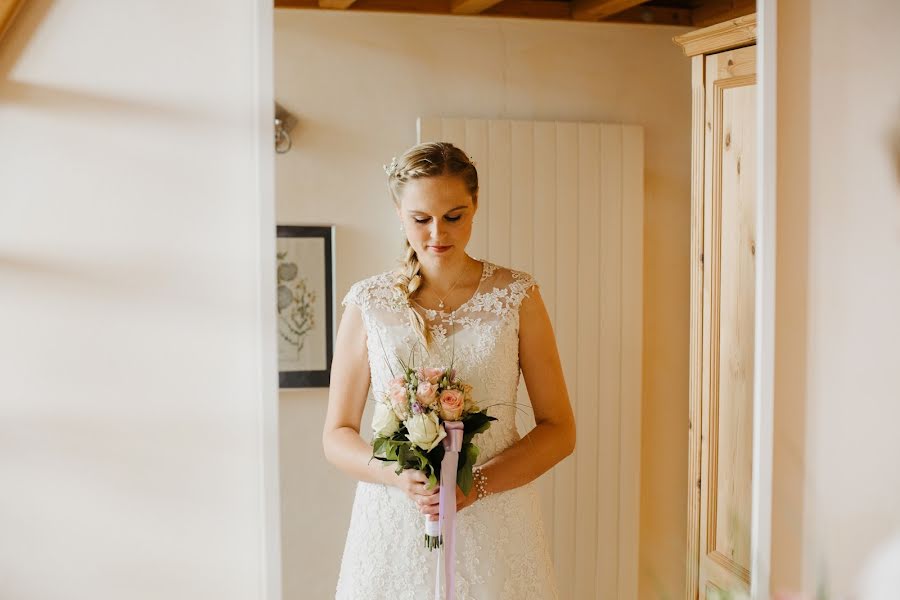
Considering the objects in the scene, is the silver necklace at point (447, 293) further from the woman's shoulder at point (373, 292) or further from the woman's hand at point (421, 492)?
the woman's hand at point (421, 492)

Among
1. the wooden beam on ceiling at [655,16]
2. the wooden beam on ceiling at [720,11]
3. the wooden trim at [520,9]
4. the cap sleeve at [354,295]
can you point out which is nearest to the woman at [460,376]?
the cap sleeve at [354,295]

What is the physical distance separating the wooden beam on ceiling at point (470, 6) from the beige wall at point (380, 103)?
0.02 m

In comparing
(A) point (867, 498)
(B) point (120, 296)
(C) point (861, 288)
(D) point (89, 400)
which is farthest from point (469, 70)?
(A) point (867, 498)

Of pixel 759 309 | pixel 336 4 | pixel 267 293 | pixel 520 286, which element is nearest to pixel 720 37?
pixel 759 309

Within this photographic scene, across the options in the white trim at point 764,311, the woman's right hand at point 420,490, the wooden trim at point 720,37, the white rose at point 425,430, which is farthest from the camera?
the white trim at point 764,311

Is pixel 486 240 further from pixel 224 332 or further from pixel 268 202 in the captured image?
pixel 224 332

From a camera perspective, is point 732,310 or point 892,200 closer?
point 732,310

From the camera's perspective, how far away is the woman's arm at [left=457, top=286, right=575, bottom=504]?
1.53m

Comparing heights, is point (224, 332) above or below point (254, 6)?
below

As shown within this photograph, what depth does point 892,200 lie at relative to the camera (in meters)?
1.90

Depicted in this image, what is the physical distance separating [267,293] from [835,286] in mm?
1163

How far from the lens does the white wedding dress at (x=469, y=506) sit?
4.82 feet

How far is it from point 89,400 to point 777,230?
4.32 feet

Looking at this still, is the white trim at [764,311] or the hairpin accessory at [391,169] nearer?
the hairpin accessory at [391,169]
